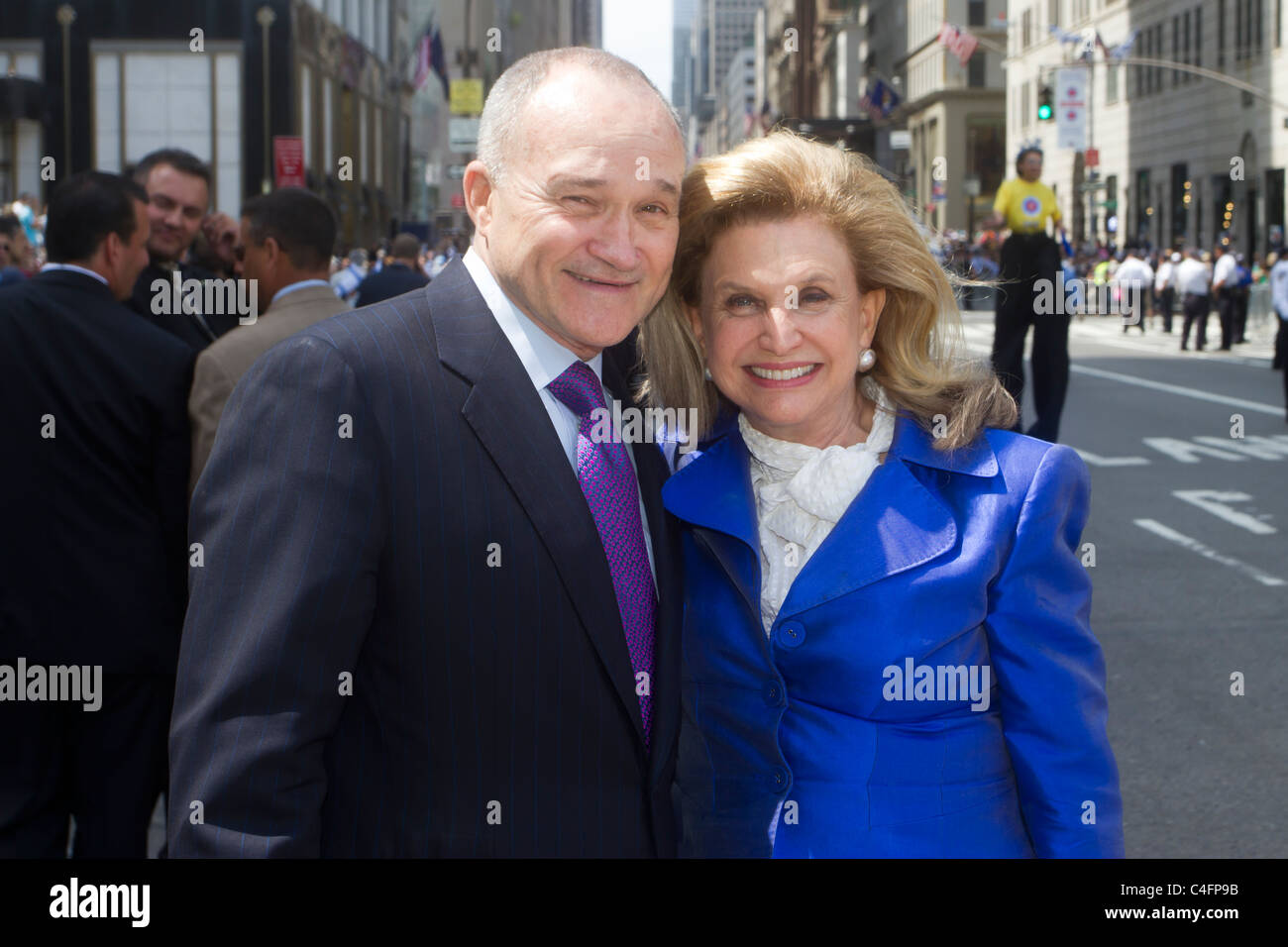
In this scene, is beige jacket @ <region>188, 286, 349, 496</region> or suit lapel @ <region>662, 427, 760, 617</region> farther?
beige jacket @ <region>188, 286, 349, 496</region>

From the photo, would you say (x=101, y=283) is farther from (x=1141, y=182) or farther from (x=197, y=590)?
(x=1141, y=182)

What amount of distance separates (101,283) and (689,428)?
242 cm

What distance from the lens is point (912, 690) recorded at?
8.61 feet

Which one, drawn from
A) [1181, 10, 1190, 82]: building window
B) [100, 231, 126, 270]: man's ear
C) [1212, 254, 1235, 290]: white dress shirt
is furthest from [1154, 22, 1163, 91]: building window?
[100, 231, 126, 270]: man's ear

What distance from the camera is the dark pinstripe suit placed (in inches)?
86.8

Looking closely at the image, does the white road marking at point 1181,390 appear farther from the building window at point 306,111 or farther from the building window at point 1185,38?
the building window at point 1185,38

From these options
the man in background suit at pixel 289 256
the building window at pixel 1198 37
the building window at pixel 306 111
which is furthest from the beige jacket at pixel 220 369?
the building window at pixel 1198 37

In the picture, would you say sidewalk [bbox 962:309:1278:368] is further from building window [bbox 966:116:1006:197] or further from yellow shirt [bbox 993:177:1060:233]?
building window [bbox 966:116:1006:197]

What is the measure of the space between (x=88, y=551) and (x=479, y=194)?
89.5 inches

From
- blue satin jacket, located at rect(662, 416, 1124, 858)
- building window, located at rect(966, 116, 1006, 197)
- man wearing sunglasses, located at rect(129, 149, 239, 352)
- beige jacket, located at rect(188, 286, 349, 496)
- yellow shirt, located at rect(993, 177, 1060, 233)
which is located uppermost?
building window, located at rect(966, 116, 1006, 197)

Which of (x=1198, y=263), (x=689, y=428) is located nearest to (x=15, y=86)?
(x=1198, y=263)

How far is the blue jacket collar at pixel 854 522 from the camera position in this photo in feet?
8.83

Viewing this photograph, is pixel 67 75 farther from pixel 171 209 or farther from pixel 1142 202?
pixel 1142 202

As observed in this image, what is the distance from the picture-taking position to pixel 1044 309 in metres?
13.0
